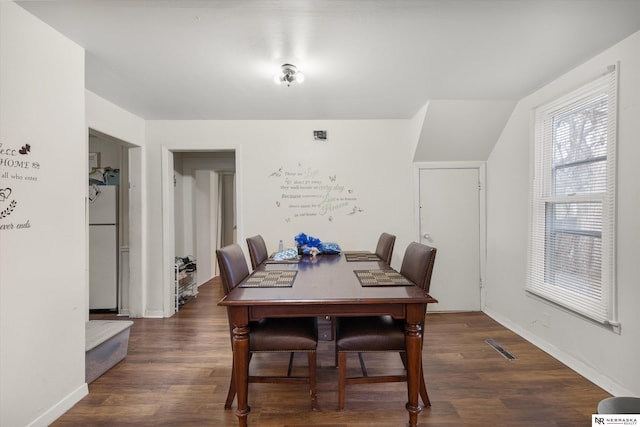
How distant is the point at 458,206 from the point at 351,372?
2.22m

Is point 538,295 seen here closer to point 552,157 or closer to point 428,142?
point 552,157

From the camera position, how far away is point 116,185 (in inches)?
137

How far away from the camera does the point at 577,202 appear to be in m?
2.23

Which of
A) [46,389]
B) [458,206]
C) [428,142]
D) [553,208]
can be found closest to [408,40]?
[428,142]

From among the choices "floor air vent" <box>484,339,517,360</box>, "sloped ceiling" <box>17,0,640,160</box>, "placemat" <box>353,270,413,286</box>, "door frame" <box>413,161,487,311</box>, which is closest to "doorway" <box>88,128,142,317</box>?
"sloped ceiling" <box>17,0,640,160</box>

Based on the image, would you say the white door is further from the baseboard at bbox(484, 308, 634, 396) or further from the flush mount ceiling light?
the flush mount ceiling light

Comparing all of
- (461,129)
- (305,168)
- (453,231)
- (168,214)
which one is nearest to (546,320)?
(453,231)

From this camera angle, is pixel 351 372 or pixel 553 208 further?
pixel 553 208

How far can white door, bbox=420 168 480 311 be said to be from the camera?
3.38 metres

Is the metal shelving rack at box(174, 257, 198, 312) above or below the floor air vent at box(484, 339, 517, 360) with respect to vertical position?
above

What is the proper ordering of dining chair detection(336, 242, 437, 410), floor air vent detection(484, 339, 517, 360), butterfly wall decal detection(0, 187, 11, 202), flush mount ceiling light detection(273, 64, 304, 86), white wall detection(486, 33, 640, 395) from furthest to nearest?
floor air vent detection(484, 339, 517, 360), flush mount ceiling light detection(273, 64, 304, 86), white wall detection(486, 33, 640, 395), dining chair detection(336, 242, 437, 410), butterfly wall decal detection(0, 187, 11, 202)

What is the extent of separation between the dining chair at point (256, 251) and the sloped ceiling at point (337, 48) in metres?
1.33

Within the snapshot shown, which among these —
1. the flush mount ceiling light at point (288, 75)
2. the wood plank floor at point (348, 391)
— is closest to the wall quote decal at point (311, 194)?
the flush mount ceiling light at point (288, 75)

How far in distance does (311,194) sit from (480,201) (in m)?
1.95
